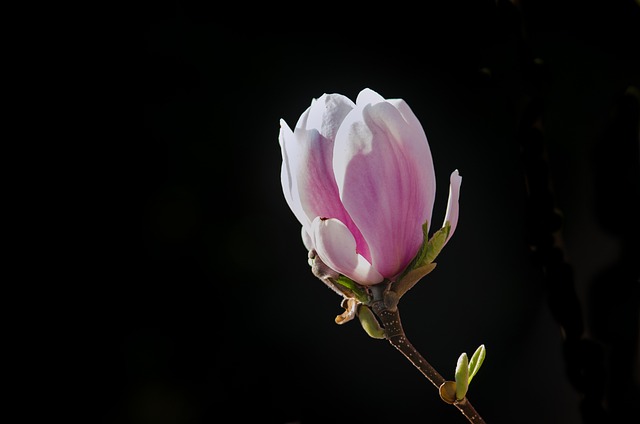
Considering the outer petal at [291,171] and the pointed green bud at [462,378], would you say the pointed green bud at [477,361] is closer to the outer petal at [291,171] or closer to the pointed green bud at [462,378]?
the pointed green bud at [462,378]

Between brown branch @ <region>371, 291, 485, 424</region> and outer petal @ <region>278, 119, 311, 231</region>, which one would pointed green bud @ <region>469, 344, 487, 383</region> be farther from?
outer petal @ <region>278, 119, 311, 231</region>

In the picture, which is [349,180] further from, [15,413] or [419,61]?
[15,413]

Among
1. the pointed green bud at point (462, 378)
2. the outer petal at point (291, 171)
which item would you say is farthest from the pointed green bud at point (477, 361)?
the outer petal at point (291, 171)

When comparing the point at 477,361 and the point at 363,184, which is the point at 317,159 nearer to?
the point at 363,184

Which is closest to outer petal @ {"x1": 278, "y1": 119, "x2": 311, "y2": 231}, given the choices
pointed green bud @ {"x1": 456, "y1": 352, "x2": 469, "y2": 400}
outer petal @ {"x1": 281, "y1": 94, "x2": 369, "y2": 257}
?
outer petal @ {"x1": 281, "y1": 94, "x2": 369, "y2": 257}

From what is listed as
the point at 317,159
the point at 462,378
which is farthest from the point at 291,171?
the point at 462,378

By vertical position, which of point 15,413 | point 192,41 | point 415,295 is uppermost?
point 192,41

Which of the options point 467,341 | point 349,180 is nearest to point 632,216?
point 467,341
